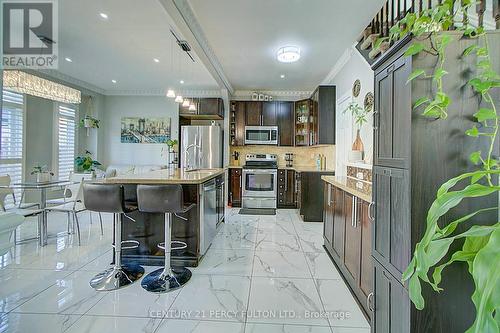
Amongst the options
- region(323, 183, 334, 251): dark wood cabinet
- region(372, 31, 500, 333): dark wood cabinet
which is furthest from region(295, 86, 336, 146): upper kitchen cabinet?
region(372, 31, 500, 333): dark wood cabinet

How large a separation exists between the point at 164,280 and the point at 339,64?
421 cm

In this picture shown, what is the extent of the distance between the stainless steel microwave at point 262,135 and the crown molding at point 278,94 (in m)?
0.85

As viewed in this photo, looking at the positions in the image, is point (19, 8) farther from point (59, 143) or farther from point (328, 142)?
point (328, 142)

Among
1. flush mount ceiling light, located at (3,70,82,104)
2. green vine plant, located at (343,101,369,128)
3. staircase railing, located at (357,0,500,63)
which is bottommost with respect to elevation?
green vine plant, located at (343,101,369,128)

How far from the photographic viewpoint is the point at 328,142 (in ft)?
16.8

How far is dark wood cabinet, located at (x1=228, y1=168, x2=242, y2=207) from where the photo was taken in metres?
6.22

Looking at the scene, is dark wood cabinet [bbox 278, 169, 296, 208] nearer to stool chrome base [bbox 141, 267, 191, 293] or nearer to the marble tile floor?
the marble tile floor

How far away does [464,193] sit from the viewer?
76 centimetres

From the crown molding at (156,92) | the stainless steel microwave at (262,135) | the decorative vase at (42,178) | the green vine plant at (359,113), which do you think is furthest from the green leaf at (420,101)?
the crown molding at (156,92)

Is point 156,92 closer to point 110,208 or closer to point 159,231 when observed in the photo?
point 159,231

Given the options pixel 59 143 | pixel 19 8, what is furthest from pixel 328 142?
pixel 59 143

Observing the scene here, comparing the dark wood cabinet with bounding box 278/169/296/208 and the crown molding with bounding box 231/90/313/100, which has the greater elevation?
the crown molding with bounding box 231/90/313/100

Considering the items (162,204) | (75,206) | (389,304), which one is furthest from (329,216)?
A: (75,206)

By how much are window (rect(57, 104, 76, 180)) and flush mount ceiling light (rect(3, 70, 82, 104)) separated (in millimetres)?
1429
